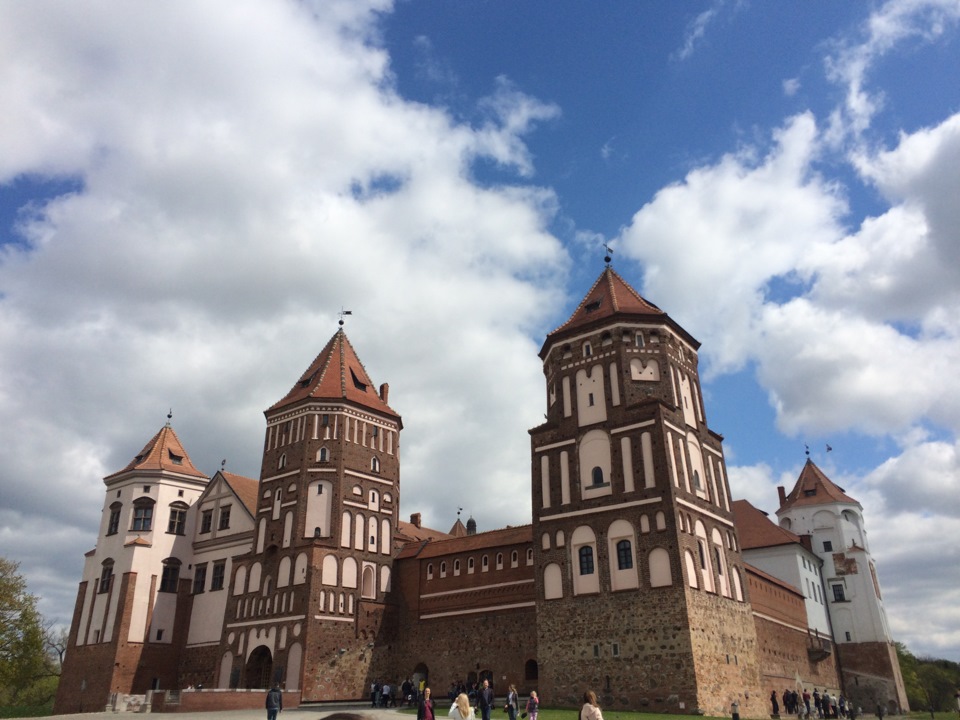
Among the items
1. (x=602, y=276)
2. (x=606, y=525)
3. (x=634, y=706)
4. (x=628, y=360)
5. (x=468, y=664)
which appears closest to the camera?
(x=634, y=706)

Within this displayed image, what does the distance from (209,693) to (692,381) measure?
1024 inches

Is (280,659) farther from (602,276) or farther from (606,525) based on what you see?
(602,276)

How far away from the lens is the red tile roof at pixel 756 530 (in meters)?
52.5

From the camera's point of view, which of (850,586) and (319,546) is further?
(850,586)

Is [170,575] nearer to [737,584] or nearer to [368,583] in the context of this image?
[368,583]

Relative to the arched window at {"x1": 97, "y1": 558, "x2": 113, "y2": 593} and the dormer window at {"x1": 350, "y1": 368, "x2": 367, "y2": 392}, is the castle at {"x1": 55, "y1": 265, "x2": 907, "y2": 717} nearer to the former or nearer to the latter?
the arched window at {"x1": 97, "y1": 558, "x2": 113, "y2": 593}

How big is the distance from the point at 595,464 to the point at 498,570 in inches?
350

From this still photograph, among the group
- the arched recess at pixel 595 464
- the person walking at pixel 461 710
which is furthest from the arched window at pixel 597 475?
the person walking at pixel 461 710

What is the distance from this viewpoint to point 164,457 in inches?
1905

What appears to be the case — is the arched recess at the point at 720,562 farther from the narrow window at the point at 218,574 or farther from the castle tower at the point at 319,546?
the narrow window at the point at 218,574

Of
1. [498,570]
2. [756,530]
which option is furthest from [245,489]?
[756,530]

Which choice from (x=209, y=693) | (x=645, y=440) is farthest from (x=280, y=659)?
(x=645, y=440)

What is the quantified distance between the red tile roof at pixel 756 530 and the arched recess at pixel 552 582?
22798mm

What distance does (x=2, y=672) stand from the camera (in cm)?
4309
